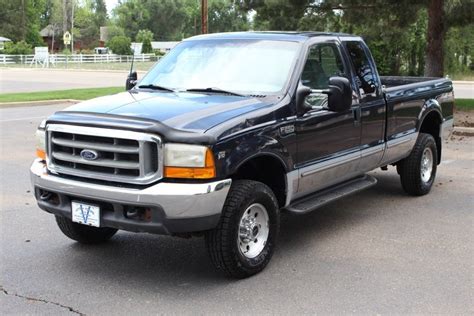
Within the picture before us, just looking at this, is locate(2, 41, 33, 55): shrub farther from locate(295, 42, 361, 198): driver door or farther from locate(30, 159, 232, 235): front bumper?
locate(30, 159, 232, 235): front bumper

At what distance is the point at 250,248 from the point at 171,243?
1.10m

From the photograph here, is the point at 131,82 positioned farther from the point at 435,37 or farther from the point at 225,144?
the point at 435,37

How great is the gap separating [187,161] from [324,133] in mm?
1766

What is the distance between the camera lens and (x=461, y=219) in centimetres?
660

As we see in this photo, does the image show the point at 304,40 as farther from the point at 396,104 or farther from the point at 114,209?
the point at 114,209

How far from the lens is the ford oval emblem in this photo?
456 centimetres

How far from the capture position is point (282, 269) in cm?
504

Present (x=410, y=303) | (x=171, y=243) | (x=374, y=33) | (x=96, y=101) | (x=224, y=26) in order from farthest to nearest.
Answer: (x=224, y=26)
(x=374, y=33)
(x=171, y=243)
(x=96, y=101)
(x=410, y=303)

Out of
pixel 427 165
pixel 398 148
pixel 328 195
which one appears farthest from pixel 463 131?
pixel 328 195

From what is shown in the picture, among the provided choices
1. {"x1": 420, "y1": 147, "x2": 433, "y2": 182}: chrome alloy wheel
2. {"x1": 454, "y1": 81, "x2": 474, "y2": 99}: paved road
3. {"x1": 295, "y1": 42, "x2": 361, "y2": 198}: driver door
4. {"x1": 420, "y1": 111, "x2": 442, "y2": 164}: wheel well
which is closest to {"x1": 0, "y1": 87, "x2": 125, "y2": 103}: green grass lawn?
{"x1": 454, "y1": 81, "x2": 474, "y2": 99}: paved road

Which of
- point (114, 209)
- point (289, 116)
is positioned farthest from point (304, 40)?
point (114, 209)

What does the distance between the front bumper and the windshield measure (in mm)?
1310

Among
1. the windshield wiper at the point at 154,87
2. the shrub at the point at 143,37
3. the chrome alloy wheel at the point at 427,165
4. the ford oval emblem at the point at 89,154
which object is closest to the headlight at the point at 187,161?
the ford oval emblem at the point at 89,154

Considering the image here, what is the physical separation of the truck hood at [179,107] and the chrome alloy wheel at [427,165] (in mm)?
3424
